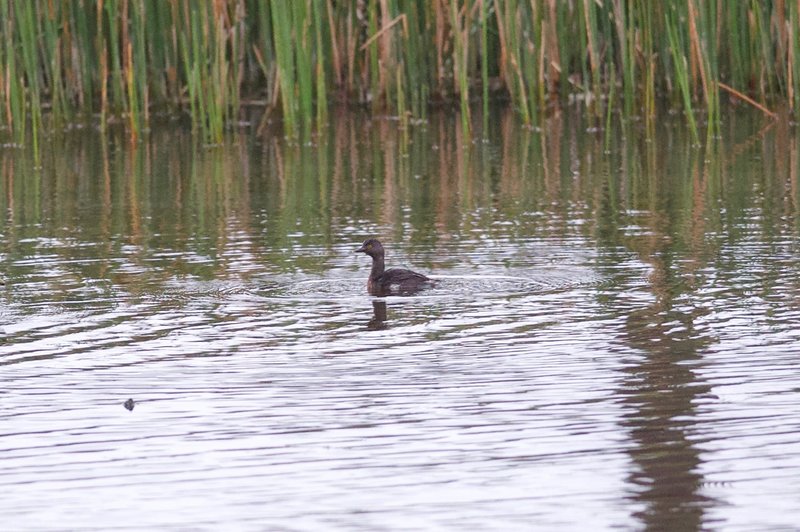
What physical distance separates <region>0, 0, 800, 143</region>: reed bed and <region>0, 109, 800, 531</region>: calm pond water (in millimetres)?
2146

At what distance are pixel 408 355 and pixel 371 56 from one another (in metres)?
10.2

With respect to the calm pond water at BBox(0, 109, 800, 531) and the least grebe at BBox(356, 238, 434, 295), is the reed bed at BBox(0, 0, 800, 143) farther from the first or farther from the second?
the least grebe at BBox(356, 238, 434, 295)

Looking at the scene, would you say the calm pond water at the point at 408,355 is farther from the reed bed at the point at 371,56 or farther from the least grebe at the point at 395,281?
the reed bed at the point at 371,56

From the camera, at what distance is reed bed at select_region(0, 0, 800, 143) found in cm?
1491

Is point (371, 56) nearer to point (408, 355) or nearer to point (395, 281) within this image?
point (395, 281)

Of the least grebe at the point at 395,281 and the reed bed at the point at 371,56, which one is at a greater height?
the reed bed at the point at 371,56

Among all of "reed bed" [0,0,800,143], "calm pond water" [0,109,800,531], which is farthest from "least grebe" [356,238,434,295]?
"reed bed" [0,0,800,143]

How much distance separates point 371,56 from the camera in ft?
54.3

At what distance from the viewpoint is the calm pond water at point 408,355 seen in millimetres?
4707

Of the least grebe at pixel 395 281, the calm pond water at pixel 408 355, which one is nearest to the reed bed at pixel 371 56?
the calm pond water at pixel 408 355

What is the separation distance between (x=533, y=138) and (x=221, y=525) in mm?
11935

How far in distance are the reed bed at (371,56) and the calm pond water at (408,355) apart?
2146 millimetres

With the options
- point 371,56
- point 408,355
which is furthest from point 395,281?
point 371,56

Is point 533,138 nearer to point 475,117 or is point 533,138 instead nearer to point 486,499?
point 475,117
